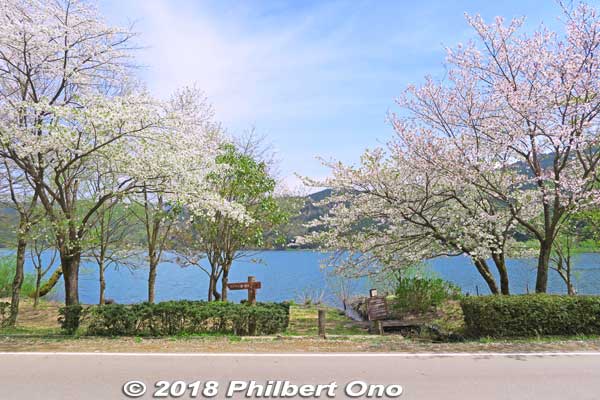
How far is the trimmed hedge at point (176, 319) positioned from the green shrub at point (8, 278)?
13387 millimetres

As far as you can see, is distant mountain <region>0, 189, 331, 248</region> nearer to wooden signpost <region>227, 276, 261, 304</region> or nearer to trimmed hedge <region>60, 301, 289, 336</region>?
wooden signpost <region>227, 276, 261, 304</region>

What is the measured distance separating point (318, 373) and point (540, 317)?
4.97 metres

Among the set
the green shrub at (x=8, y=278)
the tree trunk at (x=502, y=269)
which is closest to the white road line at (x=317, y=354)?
the tree trunk at (x=502, y=269)

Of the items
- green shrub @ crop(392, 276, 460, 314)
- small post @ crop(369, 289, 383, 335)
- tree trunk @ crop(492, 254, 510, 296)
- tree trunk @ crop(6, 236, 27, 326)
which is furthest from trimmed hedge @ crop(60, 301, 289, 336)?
tree trunk @ crop(492, 254, 510, 296)

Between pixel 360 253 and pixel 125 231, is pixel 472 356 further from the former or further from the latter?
pixel 125 231

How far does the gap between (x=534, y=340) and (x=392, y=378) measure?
12.5 feet

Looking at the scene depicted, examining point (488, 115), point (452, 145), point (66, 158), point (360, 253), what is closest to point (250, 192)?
point (360, 253)

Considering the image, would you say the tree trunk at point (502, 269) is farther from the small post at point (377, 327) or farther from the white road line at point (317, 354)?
the white road line at point (317, 354)

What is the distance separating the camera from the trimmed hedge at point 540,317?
7.86 metres

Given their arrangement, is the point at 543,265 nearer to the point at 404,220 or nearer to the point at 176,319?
the point at 404,220

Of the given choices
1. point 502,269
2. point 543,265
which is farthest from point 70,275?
point 543,265

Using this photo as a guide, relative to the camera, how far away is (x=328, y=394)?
4789 millimetres

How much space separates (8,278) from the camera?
65.2 ft

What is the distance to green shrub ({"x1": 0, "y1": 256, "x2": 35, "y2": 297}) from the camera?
1911 centimetres
